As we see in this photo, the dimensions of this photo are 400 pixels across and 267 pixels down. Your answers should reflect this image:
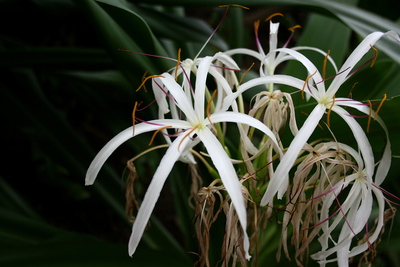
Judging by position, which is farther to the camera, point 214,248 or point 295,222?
point 214,248

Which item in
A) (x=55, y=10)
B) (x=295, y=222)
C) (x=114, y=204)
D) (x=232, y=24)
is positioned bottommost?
(x=295, y=222)

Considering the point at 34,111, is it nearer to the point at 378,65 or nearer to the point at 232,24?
the point at 232,24

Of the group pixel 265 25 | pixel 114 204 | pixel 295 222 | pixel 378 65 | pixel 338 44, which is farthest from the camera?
pixel 265 25

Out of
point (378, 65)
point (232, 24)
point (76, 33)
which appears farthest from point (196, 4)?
point (76, 33)

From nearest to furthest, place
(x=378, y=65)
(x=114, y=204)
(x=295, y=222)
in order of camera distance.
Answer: (x=295, y=222) < (x=378, y=65) < (x=114, y=204)

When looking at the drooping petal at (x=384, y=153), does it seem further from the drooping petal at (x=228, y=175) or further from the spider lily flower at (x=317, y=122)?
the drooping petal at (x=228, y=175)

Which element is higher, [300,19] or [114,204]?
[300,19]

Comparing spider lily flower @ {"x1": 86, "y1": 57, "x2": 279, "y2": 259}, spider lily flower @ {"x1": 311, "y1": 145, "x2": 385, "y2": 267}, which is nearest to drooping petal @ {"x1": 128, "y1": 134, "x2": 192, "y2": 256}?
spider lily flower @ {"x1": 86, "y1": 57, "x2": 279, "y2": 259}
